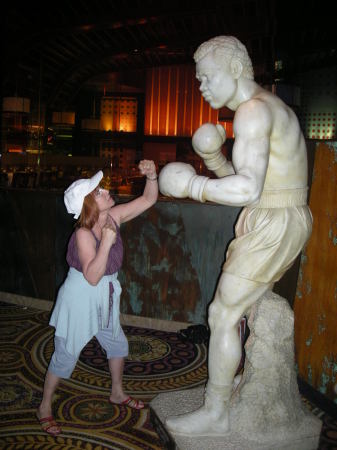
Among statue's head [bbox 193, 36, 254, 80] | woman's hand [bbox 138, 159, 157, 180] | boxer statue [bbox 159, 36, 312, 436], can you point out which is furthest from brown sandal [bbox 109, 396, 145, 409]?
statue's head [bbox 193, 36, 254, 80]

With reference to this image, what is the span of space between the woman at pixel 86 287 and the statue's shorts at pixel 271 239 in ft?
2.13

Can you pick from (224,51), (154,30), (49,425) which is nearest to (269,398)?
(49,425)

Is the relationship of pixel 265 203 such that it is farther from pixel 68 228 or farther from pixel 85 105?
pixel 85 105

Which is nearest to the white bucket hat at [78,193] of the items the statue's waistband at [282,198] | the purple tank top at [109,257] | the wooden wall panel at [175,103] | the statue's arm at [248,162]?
the purple tank top at [109,257]

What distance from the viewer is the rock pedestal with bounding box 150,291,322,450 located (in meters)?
1.92

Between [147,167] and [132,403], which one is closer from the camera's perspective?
[147,167]

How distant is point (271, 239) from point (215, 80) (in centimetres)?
69

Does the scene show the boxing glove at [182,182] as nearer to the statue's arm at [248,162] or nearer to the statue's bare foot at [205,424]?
the statue's arm at [248,162]

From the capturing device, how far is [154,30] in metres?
9.09

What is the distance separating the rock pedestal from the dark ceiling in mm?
4817

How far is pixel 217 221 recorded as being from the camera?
3.50 metres

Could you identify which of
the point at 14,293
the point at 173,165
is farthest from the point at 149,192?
the point at 14,293

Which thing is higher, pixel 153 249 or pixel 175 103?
pixel 175 103

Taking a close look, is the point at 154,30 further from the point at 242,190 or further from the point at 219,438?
the point at 219,438
